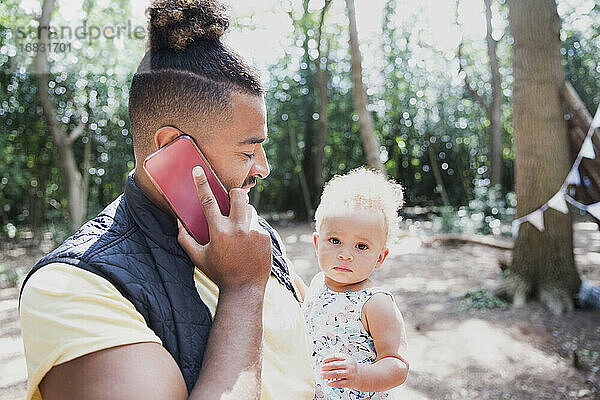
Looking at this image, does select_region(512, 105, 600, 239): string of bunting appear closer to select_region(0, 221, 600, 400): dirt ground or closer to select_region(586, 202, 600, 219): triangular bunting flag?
select_region(586, 202, 600, 219): triangular bunting flag

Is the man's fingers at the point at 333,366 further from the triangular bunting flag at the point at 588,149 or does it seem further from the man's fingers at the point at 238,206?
the triangular bunting flag at the point at 588,149

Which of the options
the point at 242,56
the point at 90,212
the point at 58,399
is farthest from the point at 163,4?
the point at 90,212

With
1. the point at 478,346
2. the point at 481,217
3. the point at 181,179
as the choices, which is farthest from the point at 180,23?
the point at 481,217

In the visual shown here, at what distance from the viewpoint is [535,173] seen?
534 centimetres

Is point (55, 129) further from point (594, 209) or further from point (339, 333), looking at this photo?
point (339, 333)

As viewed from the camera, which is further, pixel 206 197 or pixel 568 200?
pixel 568 200

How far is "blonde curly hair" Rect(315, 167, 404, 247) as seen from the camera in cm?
177

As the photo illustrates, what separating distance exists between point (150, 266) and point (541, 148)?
5.16 m

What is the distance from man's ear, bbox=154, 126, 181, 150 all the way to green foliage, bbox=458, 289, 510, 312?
16.2ft

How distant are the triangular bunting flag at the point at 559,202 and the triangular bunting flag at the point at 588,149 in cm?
51

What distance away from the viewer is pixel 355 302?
1.68 meters

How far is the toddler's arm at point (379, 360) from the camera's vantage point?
1481 millimetres

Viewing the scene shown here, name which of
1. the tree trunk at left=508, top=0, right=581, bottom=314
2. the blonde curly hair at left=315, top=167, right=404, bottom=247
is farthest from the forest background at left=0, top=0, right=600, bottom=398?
the blonde curly hair at left=315, top=167, right=404, bottom=247

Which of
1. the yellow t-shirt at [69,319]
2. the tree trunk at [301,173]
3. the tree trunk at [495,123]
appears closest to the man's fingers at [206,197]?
the yellow t-shirt at [69,319]
